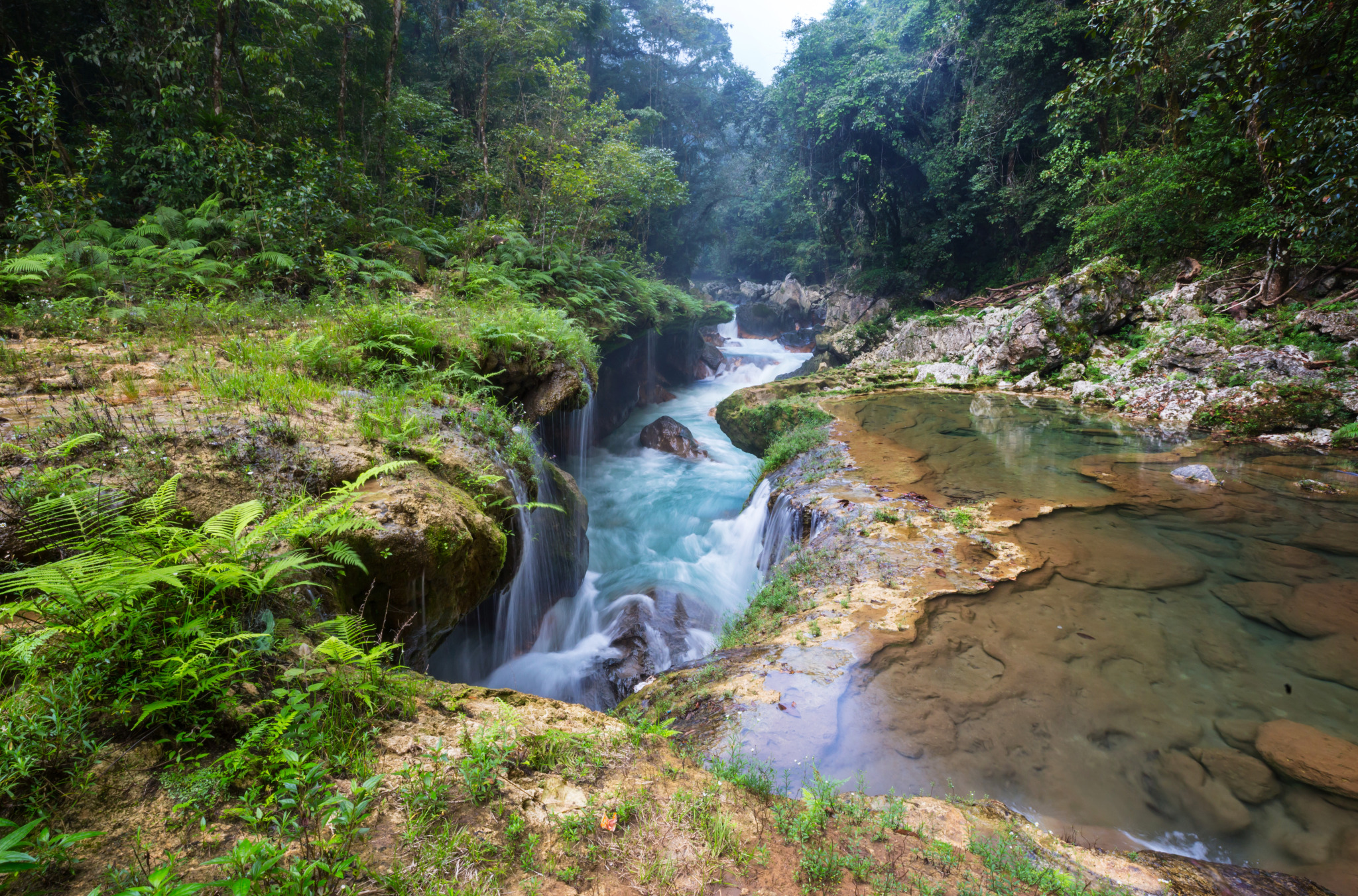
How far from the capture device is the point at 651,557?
8.94 m

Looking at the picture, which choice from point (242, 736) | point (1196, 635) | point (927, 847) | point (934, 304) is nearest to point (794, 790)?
point (927, 847)

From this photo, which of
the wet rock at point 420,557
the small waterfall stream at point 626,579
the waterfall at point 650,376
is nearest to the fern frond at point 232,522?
the wet rock at point 420,557

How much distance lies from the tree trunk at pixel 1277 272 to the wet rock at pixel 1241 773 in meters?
12.9

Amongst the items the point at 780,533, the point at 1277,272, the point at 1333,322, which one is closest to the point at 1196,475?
the point at 780,533

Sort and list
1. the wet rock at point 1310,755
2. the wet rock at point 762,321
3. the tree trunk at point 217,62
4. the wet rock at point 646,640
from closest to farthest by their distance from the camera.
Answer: the wet rock at point 1310,755 < the wet rock at point 646,640 < the tree trunk at point 217,62 < the wet rock at point 762,321

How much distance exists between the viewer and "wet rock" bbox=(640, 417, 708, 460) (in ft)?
44.3

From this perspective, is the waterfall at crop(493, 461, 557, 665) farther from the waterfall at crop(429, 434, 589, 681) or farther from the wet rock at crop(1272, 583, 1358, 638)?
the wet rock at crop(1272, 583, 1358, 638)

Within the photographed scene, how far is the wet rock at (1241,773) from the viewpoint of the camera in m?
3.02

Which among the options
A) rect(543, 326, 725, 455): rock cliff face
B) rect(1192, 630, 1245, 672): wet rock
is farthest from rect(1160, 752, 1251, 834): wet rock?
rect(543, 326, 725, 455): rock cliff face

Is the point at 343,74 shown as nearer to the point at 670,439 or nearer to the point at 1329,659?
the point at 670,439

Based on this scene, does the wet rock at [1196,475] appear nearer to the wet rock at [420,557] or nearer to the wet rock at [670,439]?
the wet rock at [670,439]

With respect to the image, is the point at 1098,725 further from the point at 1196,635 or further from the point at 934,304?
the point at 934,304

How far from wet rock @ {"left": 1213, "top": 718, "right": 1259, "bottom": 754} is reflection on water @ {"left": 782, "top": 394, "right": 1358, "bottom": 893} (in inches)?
0.4

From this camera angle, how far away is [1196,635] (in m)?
4.27
